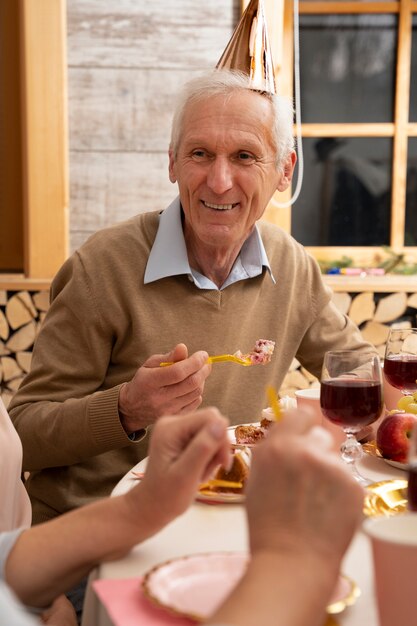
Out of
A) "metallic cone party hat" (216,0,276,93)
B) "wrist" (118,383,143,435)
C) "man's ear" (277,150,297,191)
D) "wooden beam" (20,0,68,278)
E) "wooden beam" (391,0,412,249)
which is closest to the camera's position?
"wrist" (118,383,143,435)

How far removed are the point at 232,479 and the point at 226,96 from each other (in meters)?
1.04

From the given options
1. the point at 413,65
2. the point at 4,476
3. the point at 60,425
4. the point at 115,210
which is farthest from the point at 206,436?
the point at 413,65

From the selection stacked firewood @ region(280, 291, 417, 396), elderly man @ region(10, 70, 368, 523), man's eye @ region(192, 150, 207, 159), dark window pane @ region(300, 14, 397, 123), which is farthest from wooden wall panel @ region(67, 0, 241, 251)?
man's eye @ region(192, 150, 207, 159)

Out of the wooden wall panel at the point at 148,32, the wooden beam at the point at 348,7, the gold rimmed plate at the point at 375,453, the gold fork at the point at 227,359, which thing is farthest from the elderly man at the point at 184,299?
the wooden beam at the point at 348,7

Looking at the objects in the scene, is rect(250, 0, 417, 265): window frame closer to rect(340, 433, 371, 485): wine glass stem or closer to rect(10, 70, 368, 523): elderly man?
rect(10, 70, 368, 523): elderly man

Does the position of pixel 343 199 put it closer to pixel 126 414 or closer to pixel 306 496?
pixel 126 414

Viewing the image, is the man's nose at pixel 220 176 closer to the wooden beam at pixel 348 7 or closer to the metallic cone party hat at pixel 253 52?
the metallic cone party hat at pixel 253 52

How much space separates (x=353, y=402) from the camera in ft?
4.39

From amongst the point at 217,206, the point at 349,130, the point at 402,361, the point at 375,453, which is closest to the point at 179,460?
the point at 375,453

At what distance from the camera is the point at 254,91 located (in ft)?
6.49

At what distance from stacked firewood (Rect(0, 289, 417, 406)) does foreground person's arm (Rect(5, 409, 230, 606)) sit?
7.25 feet

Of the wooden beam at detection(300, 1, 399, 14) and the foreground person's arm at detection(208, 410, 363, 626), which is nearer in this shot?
the foreground person's arm at detection(208, 410, 363, 626)

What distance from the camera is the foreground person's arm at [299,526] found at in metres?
0.71

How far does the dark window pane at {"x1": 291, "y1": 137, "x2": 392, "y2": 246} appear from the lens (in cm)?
357
